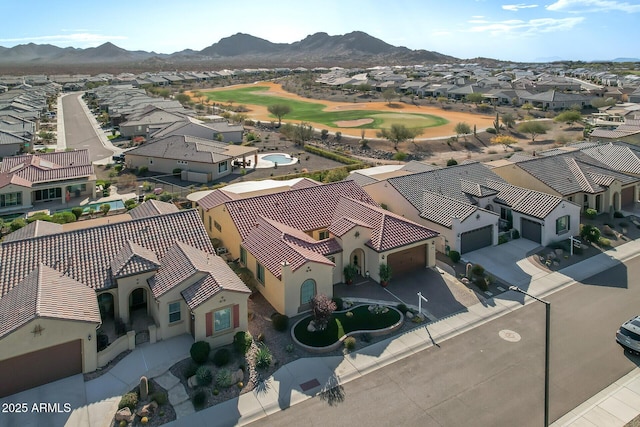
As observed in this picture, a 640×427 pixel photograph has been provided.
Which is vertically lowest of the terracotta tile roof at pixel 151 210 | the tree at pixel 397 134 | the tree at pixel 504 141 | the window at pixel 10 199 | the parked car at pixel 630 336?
the parked car at pixel 630 336

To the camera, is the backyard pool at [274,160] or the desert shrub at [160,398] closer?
the desert shrub at [160,398]

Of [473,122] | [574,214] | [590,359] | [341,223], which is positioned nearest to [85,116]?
[473,122]

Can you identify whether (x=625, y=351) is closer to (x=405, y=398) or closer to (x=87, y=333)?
(x=405, y=398)

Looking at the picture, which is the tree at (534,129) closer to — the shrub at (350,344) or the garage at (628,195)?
the garage at (628,195)

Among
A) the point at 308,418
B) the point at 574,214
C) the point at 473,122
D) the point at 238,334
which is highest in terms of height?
the point at 473,122

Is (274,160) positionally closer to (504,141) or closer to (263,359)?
(504,141)

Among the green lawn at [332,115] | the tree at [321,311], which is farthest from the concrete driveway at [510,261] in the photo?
the green lawn at [332,115]

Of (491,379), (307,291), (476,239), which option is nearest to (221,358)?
(307,291)
